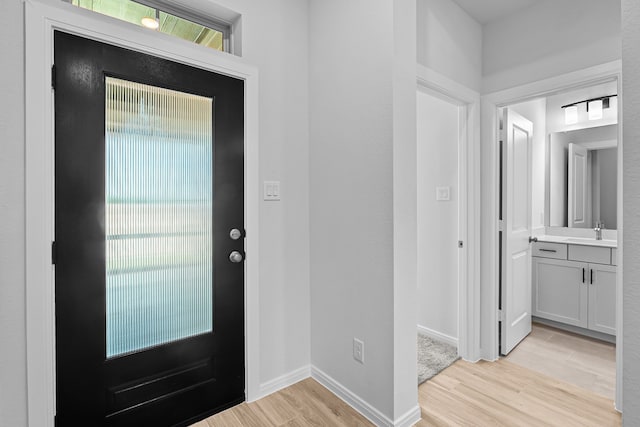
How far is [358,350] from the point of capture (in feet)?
6.19

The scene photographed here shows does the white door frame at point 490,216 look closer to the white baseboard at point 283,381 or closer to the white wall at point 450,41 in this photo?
the white wall at point 450,41

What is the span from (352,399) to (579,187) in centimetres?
321

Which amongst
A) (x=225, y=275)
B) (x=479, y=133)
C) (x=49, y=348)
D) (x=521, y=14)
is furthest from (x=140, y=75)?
(x=521, y=14)

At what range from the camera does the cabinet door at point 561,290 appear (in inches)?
117

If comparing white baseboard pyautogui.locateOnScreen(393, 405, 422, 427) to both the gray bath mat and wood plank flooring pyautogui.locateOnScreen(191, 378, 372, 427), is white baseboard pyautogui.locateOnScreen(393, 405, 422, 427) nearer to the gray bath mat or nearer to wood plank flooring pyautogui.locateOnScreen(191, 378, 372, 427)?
wood plank flooring pyautogui.locateOnScreen(191, 378, 372, 427)

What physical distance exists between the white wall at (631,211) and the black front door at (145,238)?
1671mm

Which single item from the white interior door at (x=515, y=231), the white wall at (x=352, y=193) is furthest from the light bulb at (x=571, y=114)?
the white wall at (x=352, y=193)

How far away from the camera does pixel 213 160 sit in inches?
71.9

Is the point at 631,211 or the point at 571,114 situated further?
the point at 571,114

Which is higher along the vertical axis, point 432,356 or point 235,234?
point 235,234

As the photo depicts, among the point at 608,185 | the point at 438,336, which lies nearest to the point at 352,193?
the point at 438,336

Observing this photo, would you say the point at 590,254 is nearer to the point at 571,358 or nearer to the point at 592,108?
the point at 571,358

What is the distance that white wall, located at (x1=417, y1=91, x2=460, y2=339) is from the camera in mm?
2713

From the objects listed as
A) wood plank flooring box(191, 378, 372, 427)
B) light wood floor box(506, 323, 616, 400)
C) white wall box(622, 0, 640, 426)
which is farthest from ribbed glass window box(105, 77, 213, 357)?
light wood floor box(506, 323, 616, 400)
